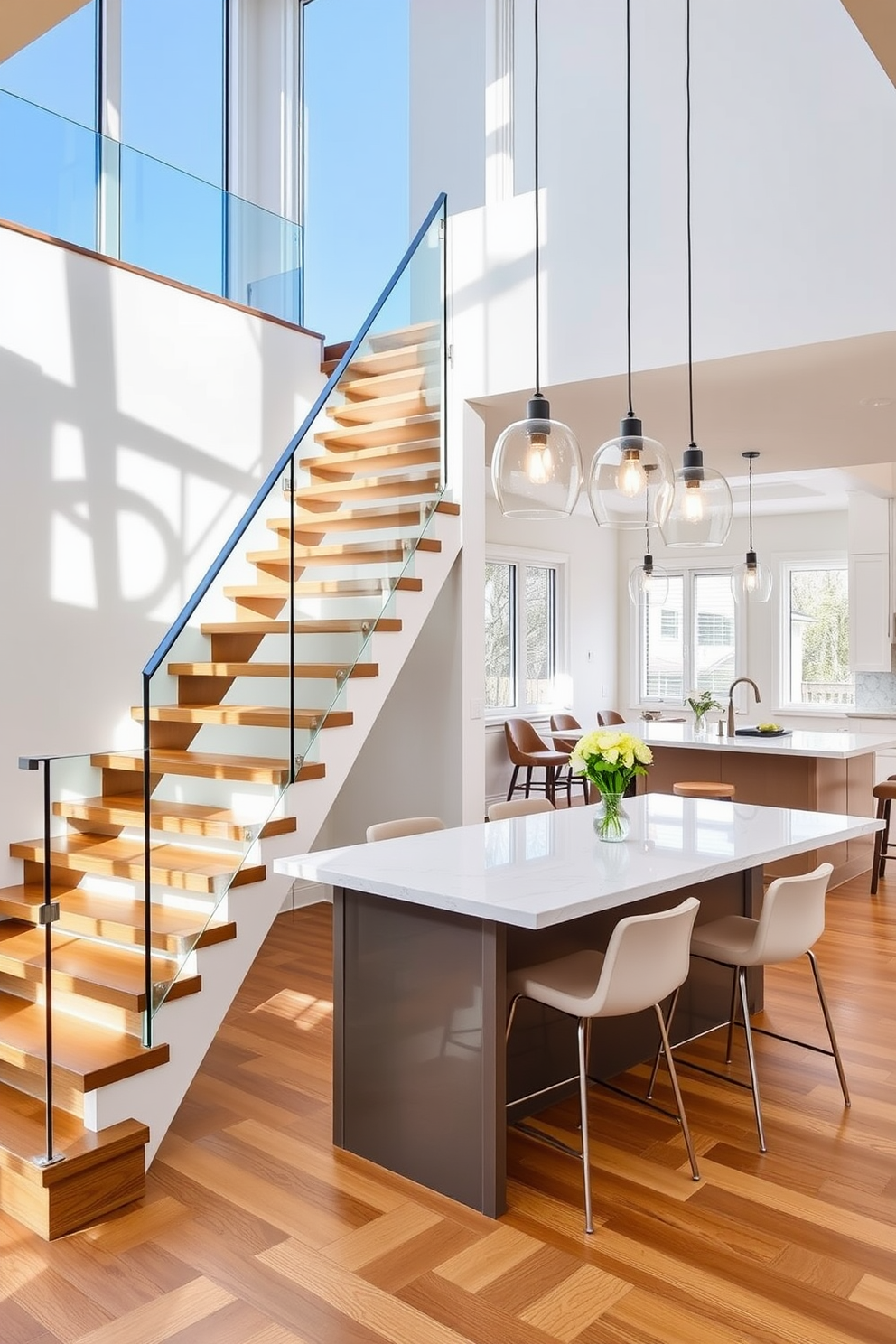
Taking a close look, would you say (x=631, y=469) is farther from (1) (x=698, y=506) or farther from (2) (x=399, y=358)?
(2) (x=399, y=358)

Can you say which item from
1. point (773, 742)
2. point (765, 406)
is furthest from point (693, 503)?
point (773, 742)

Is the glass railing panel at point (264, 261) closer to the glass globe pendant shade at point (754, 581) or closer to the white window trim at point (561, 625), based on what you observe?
the glass globe pendant shade at point (754, 581)

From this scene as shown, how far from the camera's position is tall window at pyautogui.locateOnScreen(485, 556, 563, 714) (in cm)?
1093

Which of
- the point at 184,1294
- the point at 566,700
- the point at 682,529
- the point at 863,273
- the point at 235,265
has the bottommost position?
the point at 184,1294

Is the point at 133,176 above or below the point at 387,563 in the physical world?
above

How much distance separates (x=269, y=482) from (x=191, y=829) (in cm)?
164

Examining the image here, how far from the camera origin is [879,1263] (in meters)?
2.56

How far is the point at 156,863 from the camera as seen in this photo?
3.33 metres

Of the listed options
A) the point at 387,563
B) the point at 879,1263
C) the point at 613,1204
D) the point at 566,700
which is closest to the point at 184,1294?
the point at 613,1204

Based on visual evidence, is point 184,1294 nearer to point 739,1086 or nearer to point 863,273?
point 739,1086

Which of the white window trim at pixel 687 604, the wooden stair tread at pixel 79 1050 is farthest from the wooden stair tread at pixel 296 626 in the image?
the white window trim at pixel 687 604

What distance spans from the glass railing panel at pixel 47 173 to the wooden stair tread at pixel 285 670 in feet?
7.58

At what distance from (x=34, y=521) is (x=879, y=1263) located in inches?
166

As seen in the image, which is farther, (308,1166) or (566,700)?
(566,700)
